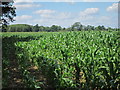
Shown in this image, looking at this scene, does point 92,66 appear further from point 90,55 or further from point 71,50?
point 71,50

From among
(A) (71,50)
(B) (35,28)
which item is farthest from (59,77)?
(B) (35,28)

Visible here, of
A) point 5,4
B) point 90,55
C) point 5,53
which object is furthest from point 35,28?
point 90,55

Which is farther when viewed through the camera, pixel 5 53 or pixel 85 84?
pixel 5 53

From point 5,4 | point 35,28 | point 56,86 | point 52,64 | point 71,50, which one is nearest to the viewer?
point 56,86

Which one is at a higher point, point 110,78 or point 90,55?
point 90,55

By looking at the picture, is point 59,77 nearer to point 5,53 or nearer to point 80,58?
point 80,58

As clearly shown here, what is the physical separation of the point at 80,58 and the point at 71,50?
1.28m

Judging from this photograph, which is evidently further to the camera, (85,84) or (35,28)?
(35,28)

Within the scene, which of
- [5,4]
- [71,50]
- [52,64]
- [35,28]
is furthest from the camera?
[35,28]

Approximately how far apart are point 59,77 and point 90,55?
1175 millimetres

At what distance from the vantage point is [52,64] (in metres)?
5.06

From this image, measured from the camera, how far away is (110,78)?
4.92 m

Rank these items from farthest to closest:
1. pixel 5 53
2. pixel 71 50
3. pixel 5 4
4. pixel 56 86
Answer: pixel 5 4 < pixel 5 53 < pixel 71 50 < pixel 56 86

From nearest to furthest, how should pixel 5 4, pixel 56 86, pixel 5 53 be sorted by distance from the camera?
pixel 56 86 < pixel 5 53 < pixel 5 4
